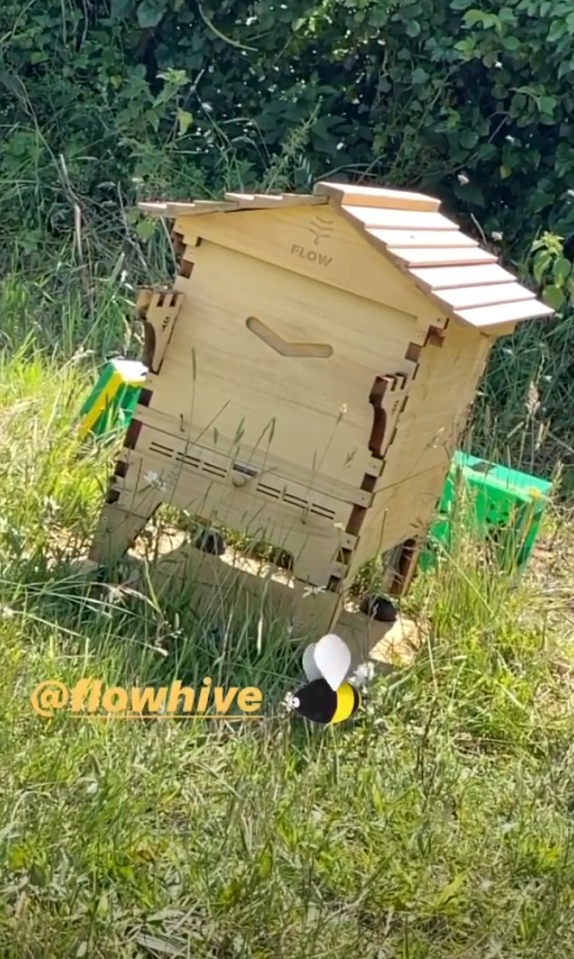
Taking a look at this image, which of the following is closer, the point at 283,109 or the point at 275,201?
the point at 275,201

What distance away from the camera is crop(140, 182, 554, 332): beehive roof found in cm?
258

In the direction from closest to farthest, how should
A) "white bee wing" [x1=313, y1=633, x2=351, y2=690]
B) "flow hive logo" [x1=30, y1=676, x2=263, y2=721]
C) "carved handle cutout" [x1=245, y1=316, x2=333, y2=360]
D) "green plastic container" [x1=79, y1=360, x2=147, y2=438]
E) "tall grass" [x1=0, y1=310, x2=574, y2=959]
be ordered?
"tall grass" [x1=0, y1=310, x2=574, y2=959], "flow hive logo" [x1=30, y1=676, x2=263, y2=721], "white bee wing" [x1=313, y1=633, x2=351, y2=690], "carved handle cutout" [x1=245, y1=316, x2=333, y2=360], "green plastic container" [x1=79, y1=360, x2=147, y2=438]

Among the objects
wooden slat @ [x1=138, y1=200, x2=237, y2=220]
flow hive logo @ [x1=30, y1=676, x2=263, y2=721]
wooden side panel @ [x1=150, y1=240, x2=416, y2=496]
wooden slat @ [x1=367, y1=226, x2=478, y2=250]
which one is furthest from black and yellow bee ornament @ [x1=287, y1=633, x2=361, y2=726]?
wooden slat @ [x1=138, y1=200, x2=237, y2=220]

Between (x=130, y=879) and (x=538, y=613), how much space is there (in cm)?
161

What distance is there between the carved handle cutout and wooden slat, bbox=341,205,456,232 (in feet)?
0.94

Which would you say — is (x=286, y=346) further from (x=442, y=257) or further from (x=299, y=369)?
(x=442, y=257)

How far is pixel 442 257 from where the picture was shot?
9.32 ft

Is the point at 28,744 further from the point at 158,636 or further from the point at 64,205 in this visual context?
the point at 64,205

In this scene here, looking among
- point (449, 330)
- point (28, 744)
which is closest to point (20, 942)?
point (28, 744)

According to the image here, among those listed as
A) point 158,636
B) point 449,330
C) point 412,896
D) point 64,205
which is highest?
point 64,205

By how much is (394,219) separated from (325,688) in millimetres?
1086

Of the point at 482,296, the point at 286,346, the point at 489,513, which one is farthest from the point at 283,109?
the point at 286,346

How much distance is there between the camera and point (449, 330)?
275 cm

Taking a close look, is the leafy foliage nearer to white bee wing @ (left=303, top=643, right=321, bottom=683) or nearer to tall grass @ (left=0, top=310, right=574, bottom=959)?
tall grass @ (left=0, top=310, right=574, bottom=959)
